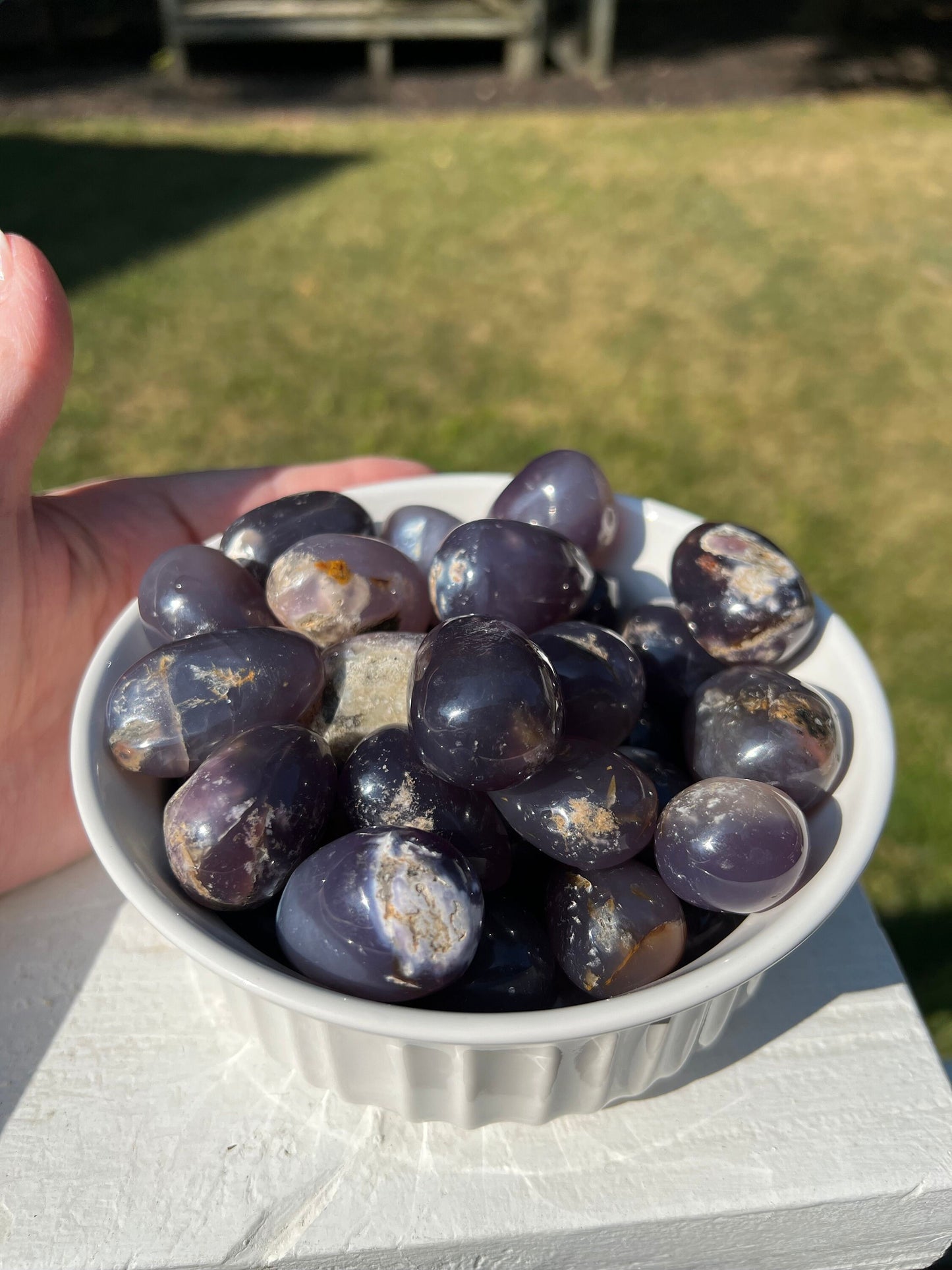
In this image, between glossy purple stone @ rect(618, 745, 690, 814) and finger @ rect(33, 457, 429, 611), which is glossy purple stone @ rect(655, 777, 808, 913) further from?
finger @ rect(33, 457, 429, 611)

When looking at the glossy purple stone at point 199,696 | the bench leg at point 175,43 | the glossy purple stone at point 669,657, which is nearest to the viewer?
the glossy purple stone at point 199,696

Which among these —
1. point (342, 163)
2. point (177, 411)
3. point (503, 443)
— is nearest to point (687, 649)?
point (503, 443)

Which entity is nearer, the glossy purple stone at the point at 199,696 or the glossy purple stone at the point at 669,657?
the glossy purple stone at the point at 199,696

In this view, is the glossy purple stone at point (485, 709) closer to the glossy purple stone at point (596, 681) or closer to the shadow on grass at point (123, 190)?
the glossy purple stone at point (596, 681)

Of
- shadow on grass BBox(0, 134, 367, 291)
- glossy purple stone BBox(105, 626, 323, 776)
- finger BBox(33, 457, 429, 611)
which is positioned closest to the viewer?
glossy purple stone BBox(105, 626, 323, 776)

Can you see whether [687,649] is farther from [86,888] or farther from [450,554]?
[86,888]

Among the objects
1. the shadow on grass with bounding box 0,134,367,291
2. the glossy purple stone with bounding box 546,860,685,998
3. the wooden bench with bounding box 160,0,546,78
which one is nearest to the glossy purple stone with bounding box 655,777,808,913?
the glossy purple stone with bounding box 546,860,685,998

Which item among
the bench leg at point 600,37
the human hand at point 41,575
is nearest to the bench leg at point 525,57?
the bench leg at point 600,37
